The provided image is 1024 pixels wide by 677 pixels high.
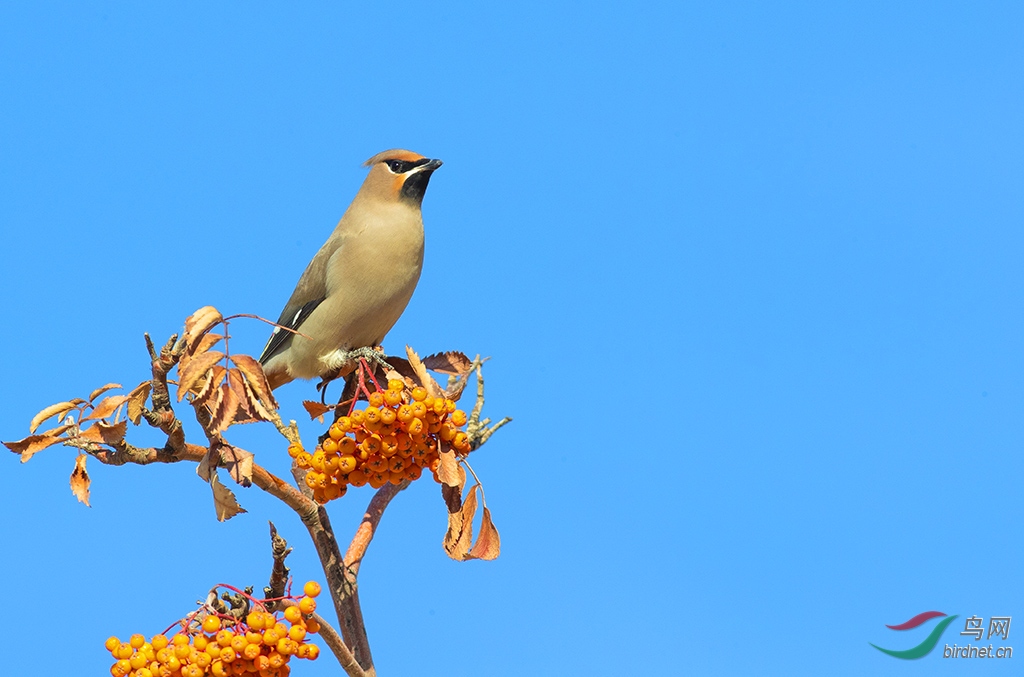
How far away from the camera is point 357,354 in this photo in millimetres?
5027

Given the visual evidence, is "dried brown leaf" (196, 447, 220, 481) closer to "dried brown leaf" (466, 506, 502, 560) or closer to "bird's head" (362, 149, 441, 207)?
"dried brown leaf" (466, 506, 502, 560)

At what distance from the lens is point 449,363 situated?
4.37 m

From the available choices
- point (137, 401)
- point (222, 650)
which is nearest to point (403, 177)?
point (137, 401)

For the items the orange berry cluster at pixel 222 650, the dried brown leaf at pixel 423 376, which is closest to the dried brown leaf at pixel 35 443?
the orange berry cluster at pixel 222 650

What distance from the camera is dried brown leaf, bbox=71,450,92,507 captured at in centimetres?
344

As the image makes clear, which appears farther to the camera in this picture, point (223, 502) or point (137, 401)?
point (223, 502)

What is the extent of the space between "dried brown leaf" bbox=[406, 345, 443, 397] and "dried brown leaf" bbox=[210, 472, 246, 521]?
0.76m

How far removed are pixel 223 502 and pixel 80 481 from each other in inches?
16.7

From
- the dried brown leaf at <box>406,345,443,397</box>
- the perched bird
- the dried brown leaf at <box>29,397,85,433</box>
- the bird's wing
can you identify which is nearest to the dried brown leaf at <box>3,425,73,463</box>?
the dried brown leaf at <box>29,397,85,433</box>

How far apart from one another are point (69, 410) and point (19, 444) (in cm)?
18

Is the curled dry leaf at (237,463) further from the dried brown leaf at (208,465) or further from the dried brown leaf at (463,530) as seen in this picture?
the dried brown leaf at (463,530)

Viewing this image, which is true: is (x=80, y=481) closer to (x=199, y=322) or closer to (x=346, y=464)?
(x=199, y=322)

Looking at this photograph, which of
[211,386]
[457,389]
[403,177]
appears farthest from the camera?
[403,177]

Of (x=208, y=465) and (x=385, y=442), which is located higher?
(x=385, y=442)
